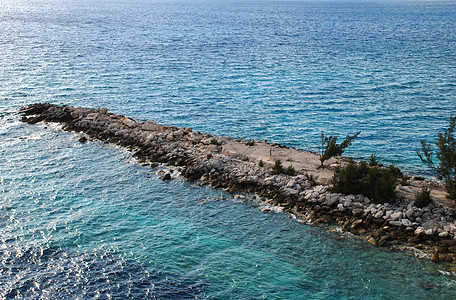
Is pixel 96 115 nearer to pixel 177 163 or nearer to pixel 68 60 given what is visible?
pixel 177 163

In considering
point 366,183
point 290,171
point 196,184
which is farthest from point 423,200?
point 196,184

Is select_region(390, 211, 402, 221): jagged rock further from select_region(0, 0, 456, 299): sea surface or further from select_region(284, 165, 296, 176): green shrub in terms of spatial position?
select_region(284, 165, 296, 176): green shrub

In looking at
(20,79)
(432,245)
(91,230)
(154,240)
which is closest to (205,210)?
(154,240)

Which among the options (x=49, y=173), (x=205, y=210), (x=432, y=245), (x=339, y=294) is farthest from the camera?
(x=49, y=173)

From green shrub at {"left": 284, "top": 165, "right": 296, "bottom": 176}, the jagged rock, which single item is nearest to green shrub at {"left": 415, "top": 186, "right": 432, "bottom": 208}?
the jagged rock

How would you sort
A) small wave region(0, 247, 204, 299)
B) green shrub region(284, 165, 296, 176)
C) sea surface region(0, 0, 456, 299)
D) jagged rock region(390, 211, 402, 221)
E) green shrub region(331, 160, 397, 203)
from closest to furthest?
small wave region(0, 247, 204, 299) < sea surface region(0, 0, 456, 299) < jagged rock region(390, 211, 402, 221) < green shrub region(331, 160, 397, 203) < green shrub region(284, 165, 296, 176)

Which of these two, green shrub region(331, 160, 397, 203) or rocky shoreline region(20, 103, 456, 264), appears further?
green shrub region(331, 160, 397, 203)
